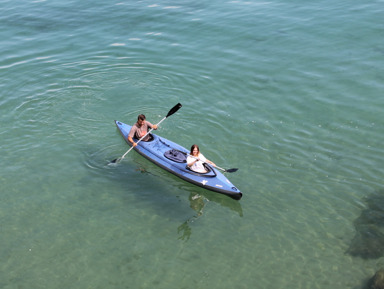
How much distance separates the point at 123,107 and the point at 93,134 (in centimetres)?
204

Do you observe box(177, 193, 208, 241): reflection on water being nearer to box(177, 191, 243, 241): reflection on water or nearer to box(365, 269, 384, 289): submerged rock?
box(177, 191, 243, 241): reflection on water

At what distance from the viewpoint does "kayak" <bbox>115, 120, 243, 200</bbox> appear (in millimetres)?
13797

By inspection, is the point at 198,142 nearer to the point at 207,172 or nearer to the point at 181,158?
the point at 181,158

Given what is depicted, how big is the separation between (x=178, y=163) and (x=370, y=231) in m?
6.22

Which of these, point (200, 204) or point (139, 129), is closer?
point (200, 204)

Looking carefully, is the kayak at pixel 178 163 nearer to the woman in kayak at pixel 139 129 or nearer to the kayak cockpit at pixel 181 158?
the kayak cockpit at pixel 181 158

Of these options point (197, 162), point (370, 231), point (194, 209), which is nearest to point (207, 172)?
point (197, 162)

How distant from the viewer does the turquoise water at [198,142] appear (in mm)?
11906

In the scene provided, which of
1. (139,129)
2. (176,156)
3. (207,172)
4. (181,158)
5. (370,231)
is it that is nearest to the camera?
(370,231)

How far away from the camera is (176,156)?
14.9 m

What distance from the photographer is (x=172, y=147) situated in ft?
50.7

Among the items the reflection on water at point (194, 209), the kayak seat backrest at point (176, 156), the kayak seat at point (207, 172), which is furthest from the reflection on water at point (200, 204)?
the kayak seat backrest at point (176, 156)

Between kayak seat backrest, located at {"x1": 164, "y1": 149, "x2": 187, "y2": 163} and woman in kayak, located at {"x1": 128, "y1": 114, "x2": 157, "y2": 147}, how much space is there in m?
1.23

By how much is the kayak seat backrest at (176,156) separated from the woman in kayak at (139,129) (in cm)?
123
